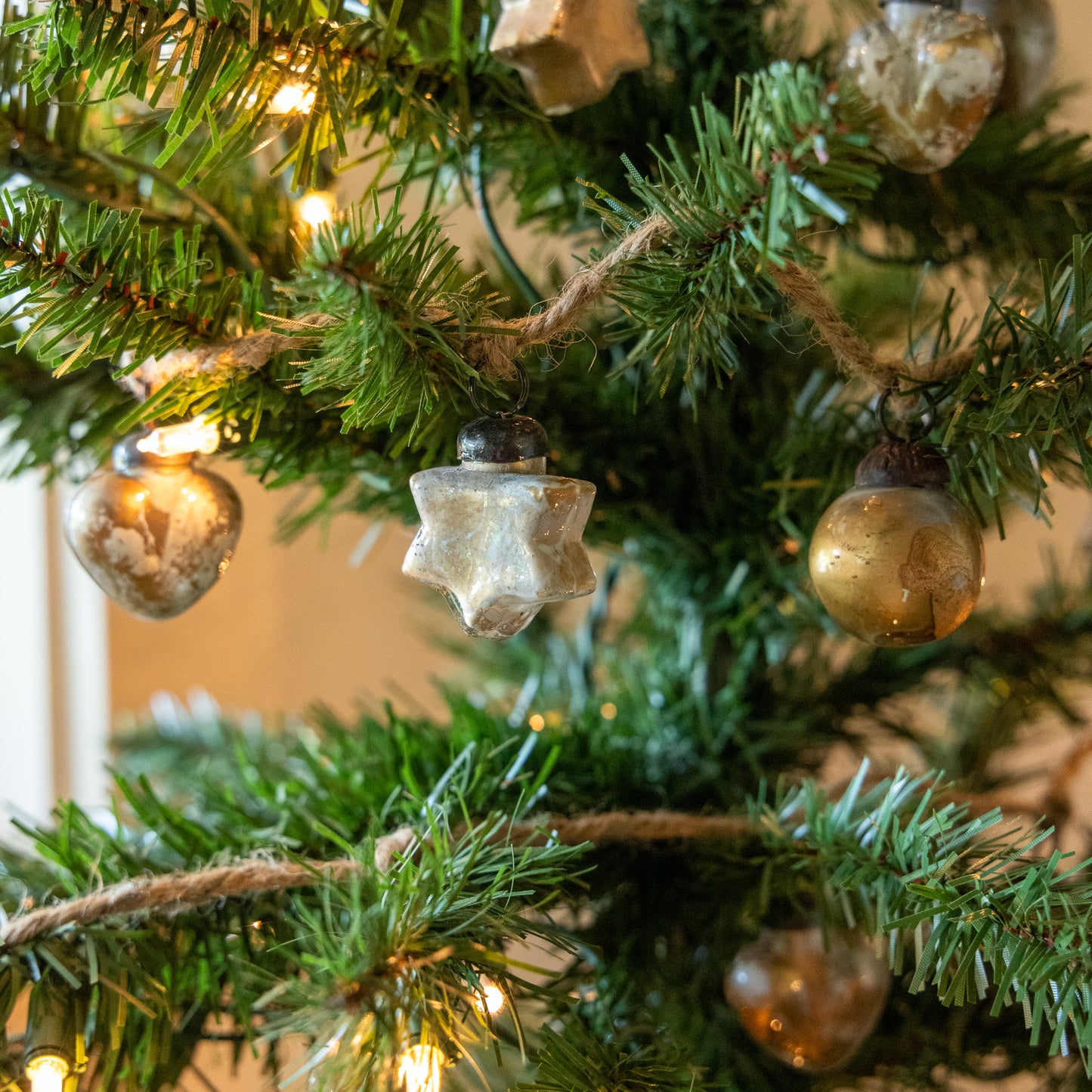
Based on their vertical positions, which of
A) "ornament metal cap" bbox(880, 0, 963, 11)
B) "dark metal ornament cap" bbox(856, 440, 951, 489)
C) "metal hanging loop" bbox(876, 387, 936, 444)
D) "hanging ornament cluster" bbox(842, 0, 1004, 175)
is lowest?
"dark metal ornament cap" bbox(856, 440, 951, 489)

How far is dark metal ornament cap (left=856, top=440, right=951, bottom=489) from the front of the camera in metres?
0.30

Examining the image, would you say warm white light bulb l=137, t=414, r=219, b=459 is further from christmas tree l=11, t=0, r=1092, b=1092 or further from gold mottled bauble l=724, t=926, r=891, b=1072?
gold mottled bauble l=724, t=926, r=891, b=1072

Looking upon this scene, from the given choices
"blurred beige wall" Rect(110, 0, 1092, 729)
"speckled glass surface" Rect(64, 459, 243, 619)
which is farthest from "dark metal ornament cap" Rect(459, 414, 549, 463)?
"blurred beige wall" Rect(110, 0, 1092, 729)

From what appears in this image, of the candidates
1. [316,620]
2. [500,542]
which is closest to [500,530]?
[500,542]

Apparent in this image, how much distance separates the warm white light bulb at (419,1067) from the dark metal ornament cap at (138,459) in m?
0.18

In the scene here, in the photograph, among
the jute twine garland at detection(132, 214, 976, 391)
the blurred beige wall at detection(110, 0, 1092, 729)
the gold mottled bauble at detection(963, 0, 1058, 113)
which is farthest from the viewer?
the blurred beige wall at detection(110, 0, 1092, 729)

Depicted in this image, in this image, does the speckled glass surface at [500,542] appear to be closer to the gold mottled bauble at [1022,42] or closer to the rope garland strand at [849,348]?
the rope garland strand at [849,348]

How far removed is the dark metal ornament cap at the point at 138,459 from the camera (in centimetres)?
32

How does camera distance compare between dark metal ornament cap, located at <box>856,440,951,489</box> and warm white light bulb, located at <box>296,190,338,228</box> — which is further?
warm white light bulb, located at <box>296,190,338,228</box>

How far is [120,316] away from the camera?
0.27m

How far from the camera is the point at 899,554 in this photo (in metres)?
0.28

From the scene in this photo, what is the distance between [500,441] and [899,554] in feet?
0.37

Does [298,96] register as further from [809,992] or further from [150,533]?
[809,992]

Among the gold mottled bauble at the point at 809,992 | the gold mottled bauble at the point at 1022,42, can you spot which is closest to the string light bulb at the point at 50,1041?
the gold mottled bauble at the point at 809,992
